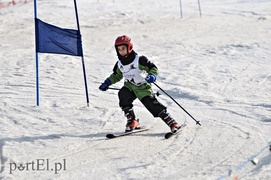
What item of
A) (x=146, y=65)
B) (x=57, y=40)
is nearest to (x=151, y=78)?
(x=146, y=65)

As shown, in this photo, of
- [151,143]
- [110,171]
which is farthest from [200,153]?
[110,171]

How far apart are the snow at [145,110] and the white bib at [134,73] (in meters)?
0.78

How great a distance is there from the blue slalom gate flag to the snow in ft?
3.34

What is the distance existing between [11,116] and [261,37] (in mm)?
10639

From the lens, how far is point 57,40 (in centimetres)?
866

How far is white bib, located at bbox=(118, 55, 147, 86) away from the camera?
23.4 feet

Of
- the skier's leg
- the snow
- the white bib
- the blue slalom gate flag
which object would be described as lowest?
the snow

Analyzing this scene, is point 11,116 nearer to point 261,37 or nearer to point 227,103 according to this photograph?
Result: point 227,103

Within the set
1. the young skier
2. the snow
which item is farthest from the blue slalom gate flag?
the young skier

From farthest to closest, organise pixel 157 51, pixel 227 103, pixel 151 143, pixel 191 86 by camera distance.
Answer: pixel 157 51 → pixel 191 86 → pixel 227 103 → pixel 151 143

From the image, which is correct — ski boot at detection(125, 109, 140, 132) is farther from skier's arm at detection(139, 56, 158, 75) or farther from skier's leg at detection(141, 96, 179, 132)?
skier's arm at detection(139, 56, 158, 75)

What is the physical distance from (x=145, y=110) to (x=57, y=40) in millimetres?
1892

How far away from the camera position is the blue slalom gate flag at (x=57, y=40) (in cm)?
866

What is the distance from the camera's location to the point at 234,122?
7824 mm
